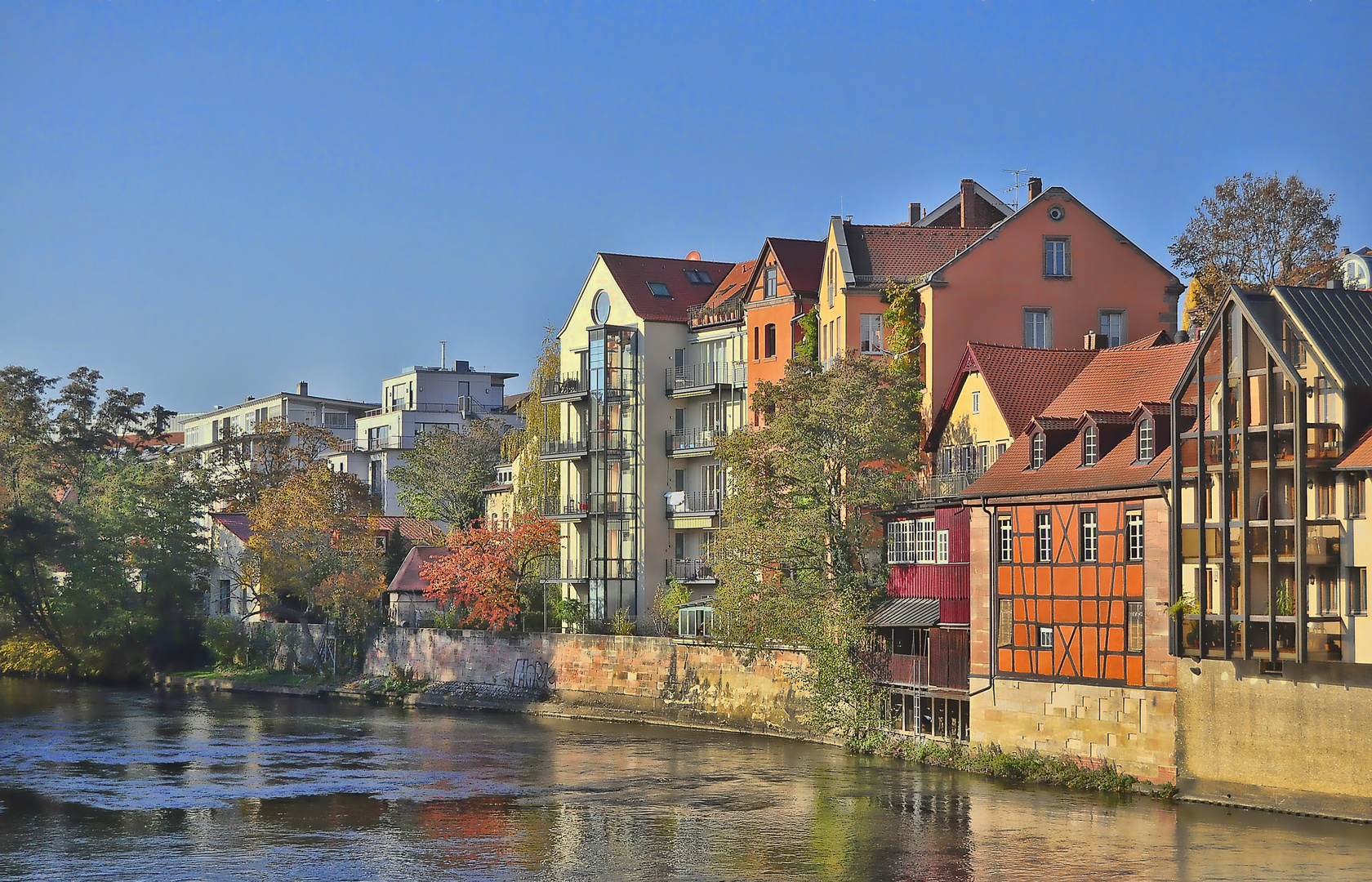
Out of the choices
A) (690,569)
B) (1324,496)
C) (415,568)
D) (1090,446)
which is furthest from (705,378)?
(1324,496)

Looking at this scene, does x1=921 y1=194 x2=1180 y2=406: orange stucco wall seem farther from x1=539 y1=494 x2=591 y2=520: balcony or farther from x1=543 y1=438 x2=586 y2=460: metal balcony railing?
x1=539 y1=494 x2=591 y2=520: balcony

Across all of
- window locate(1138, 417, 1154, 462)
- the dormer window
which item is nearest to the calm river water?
window locate(1138, 417, 1154, 462)

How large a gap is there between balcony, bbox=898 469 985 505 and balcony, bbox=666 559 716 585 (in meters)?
15.4

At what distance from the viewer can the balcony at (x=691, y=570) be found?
220ft

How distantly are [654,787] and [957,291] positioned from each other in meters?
20.4

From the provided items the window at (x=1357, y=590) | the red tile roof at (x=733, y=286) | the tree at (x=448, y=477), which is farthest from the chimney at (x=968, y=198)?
the tree at (x=448, y=477)

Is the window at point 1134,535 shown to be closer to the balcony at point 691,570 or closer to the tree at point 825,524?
the tree at point 825,524

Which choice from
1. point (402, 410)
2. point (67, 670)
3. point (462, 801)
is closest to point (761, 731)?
point (462, 801)

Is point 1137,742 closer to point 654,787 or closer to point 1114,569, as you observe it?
point 1114,569

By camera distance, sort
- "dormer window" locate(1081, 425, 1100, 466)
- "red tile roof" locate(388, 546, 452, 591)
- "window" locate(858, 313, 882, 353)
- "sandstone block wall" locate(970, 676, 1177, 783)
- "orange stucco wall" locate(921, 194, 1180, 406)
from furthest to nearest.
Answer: "red tile roof" locate(388, 546, 452, 591)
"window" locate(858, 313, 882, 353)
"orange stucco wall" locate(921, 194, 1180, 406)
"dormer window" locate(1081, 425, 1100, 466)
"sandstone block wall" locate(970, 676, 1177, 783)

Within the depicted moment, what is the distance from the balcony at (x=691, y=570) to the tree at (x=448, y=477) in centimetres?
2622

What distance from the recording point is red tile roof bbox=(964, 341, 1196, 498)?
4238 centimetres

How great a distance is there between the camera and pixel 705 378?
70625mm

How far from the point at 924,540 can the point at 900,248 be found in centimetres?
1409
